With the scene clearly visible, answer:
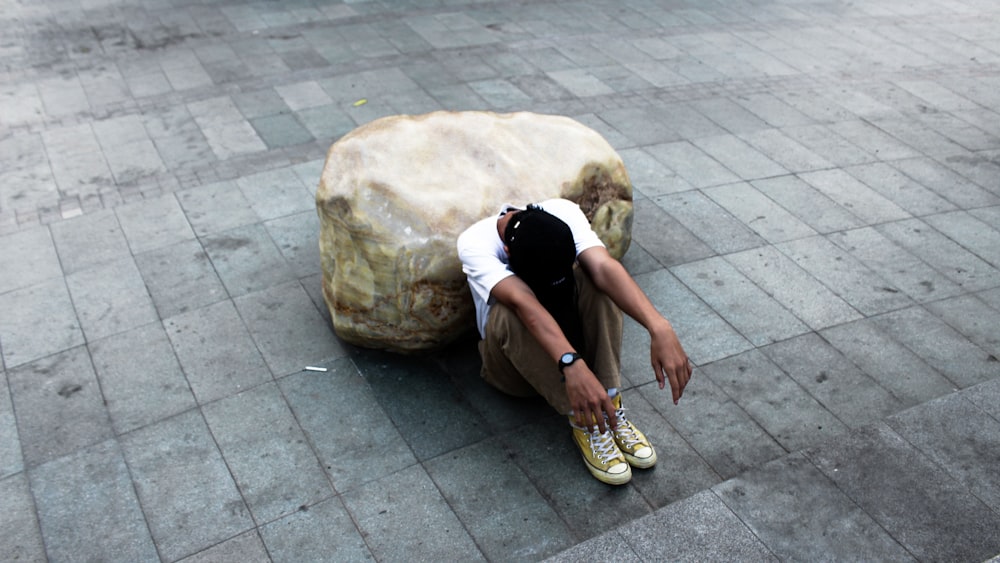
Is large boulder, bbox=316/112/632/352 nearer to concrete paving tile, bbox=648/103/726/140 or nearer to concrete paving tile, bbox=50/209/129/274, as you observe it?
concrete paving tile, bbox=50/209/129/274

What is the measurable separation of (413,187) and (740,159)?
3.77 metres

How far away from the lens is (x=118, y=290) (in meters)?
5.67

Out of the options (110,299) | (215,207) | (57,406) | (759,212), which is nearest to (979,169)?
(759,212)

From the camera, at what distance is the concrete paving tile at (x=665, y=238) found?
615 centimetres

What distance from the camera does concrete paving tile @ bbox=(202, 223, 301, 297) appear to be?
18.9 feet

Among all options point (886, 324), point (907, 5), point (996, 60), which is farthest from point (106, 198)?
point (907, 5)

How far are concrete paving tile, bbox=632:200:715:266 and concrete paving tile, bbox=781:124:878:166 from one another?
2.01m

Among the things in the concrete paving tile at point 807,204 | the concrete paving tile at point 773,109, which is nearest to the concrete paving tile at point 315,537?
the concrete paving tile at point 807,204

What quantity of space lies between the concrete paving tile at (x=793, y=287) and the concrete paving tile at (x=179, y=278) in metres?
3.50

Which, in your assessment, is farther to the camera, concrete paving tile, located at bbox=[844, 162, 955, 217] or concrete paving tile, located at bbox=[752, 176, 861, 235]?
concrete paving tile, located at bbox=[844, 162, 955, 217]

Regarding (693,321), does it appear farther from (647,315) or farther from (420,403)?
(420,403)

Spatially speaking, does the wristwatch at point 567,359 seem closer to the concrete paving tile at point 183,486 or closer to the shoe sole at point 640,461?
the shoe sole at point 640,461

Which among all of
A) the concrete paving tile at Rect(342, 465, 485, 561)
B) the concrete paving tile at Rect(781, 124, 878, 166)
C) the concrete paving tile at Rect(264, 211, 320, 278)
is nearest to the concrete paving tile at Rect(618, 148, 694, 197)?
Result: the concrete paving tile at Rect(781, 124, 878, 166)

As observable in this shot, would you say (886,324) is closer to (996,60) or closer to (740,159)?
(740,159)
